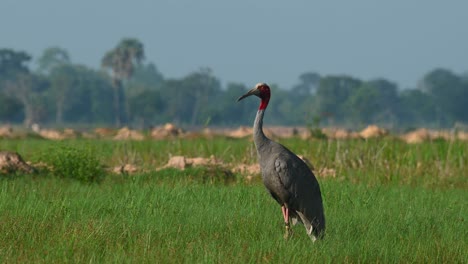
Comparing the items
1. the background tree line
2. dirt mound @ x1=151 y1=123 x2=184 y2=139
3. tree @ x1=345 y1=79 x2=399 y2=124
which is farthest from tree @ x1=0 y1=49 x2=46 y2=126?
dirt mound @ x1=151 y1=123 x2=184 y2=139

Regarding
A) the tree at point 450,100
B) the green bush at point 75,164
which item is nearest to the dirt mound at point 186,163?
the green bush at point 75,164

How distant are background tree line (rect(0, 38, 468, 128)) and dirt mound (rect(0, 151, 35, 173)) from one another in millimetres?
68938

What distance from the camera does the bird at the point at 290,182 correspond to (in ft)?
27.9

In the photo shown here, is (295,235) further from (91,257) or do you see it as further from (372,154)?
(372,154)

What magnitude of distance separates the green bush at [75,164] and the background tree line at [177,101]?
69.1 m

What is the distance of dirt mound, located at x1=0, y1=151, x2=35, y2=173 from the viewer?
14.5 meters

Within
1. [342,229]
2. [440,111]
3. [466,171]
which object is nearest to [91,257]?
[342,229]

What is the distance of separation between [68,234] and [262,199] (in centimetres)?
369

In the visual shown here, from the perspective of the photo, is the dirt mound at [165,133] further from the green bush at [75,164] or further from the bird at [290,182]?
the bird at [290,182]

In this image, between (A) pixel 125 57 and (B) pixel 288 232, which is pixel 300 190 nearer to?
(B) pixel 288 232

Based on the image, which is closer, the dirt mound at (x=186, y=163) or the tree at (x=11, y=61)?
the dirt mound at (x=186, y=163)

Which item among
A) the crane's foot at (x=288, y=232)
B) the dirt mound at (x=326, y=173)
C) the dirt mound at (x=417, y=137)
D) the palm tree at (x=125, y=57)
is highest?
the palm tree at (x=125, y=57)

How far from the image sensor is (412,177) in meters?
16.2

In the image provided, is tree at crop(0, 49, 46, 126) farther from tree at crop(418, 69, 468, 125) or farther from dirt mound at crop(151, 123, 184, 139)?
dirt mound at crop(151, 123, 184, 139)
